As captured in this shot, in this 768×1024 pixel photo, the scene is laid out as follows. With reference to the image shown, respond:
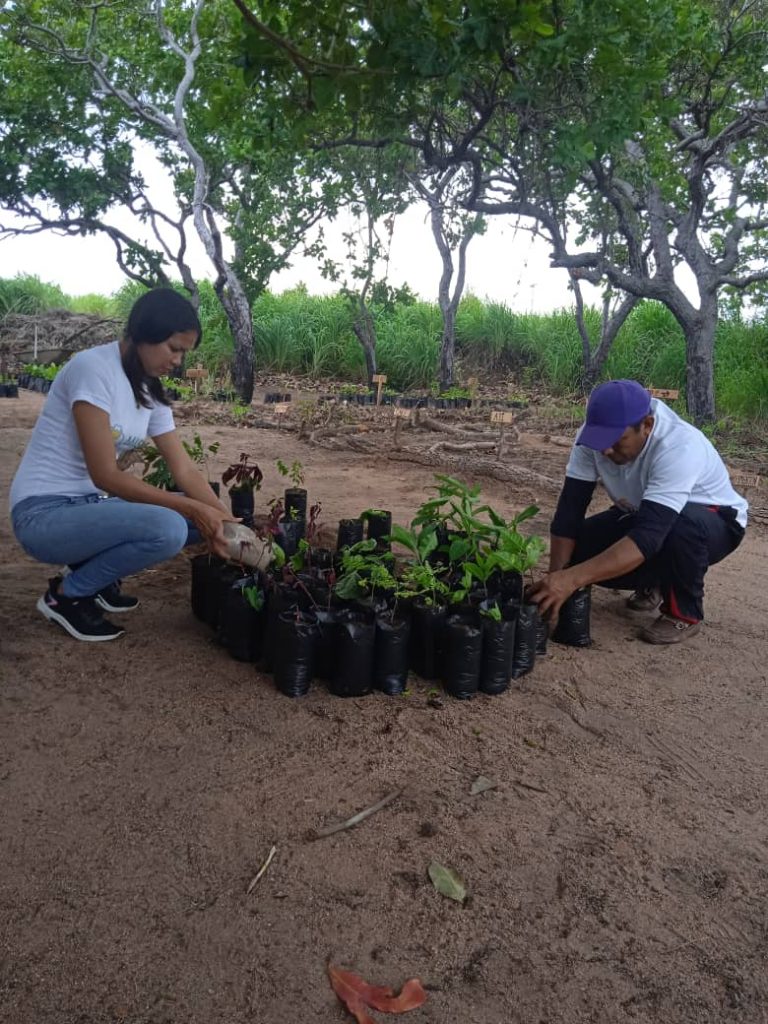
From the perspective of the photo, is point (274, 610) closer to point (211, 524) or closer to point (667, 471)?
point (211, 524)

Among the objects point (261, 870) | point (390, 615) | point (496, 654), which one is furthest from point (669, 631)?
point (261, 870)

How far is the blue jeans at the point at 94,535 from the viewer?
2615mm

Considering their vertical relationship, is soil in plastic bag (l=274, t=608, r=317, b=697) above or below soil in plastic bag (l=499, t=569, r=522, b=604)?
below

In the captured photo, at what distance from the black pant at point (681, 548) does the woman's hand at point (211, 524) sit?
1.63 metres

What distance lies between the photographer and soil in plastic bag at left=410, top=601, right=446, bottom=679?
2.64 metres

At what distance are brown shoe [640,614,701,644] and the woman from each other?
71.0 inches

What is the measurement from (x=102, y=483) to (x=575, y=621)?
187 cm

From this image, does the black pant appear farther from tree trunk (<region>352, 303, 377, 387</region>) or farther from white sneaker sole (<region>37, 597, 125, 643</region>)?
tree trunk (<region>352, 303, 377, 387</region>)

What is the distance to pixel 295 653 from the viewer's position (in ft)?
8.05

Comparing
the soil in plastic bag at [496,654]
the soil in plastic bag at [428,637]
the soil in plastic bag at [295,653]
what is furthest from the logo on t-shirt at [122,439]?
the soil in plastic bag at [496,654]

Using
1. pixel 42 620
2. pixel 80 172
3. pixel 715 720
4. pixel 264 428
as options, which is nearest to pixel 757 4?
pixel 264 428

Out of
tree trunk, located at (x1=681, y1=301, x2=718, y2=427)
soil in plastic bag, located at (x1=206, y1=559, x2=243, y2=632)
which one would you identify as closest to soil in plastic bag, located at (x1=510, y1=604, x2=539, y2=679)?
soil in plastic bag, located at (x1=206, y1=559, x2=243, y2=632)

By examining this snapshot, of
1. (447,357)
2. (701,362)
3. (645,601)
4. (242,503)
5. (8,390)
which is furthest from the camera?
(447,357)

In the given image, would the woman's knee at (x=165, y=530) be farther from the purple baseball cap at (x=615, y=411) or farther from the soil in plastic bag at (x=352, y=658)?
the purple baseball cap at (x=615, y=411)
